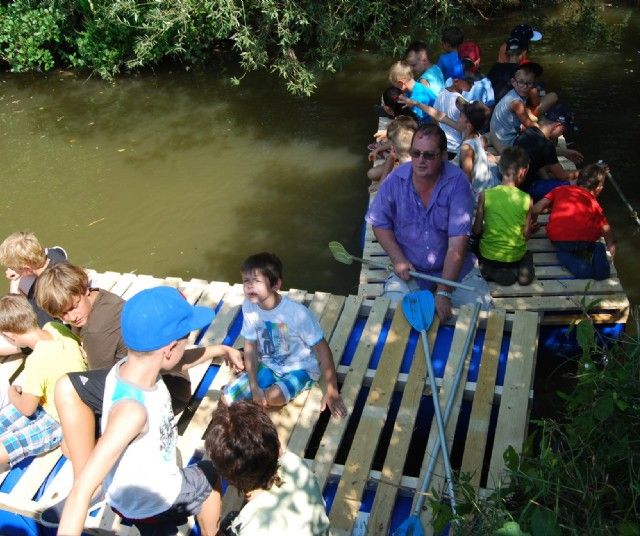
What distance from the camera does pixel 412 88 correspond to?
658 centimetres

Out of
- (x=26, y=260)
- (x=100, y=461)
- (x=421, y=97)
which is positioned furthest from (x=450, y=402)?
(x=421, y=97)

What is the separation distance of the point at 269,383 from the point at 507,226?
202 cm

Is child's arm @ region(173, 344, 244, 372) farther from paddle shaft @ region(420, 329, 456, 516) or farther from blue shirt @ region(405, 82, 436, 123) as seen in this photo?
blue shirt @ region(405, 82, 436, 123)

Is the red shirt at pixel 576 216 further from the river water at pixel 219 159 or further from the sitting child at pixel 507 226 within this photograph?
the river water at pixel 219 159

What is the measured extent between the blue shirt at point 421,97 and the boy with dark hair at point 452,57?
0.57 m

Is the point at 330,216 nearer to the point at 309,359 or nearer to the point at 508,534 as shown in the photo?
the point at 309,359

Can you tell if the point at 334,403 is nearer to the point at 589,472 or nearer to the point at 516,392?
the point at 516,392

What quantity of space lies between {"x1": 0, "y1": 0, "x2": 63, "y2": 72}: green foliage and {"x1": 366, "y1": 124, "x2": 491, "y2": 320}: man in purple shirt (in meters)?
8.02

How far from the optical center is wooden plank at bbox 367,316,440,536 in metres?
3.09

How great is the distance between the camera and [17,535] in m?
3.38

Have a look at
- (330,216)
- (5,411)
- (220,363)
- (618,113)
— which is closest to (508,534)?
(220,363)

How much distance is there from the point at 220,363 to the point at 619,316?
2573 millimetres

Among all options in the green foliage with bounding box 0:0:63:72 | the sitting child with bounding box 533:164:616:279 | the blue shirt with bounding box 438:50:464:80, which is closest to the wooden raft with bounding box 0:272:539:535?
the sitting child with bounding box 533:164:616:279

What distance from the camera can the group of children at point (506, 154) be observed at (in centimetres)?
471
